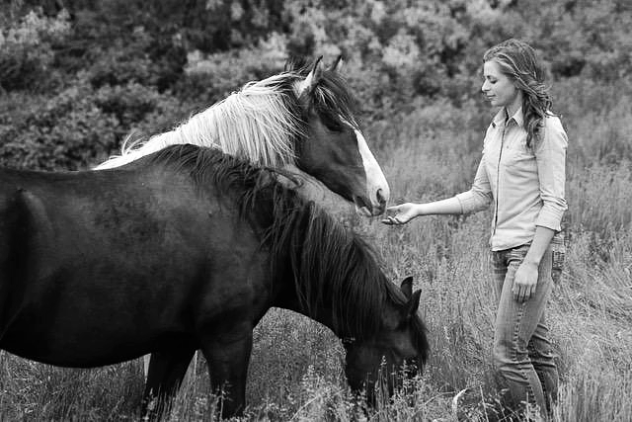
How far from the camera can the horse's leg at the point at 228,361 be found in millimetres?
3521

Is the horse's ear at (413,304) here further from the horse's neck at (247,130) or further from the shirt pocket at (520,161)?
the horse's neck at (247,130)

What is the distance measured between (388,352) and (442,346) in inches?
31.7

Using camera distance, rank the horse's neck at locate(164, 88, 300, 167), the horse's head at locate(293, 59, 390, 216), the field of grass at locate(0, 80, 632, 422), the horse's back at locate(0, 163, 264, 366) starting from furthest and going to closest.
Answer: the horse's head at locate(293, 59, 390, 216), the horse's neck at locate(164, 88, 300, 167), the field of grass at locate(0, 80, 632, 422), the horse's back at locate(0, 163, 264, 366)

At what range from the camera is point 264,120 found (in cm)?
432

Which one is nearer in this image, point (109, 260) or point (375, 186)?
point (109, 260)

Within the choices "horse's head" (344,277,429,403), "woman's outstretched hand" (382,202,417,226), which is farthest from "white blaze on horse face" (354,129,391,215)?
"horse's head" (344,277,429,403)

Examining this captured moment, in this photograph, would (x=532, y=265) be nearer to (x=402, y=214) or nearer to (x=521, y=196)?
(x=521, y=196)

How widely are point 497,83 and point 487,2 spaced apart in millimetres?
11668

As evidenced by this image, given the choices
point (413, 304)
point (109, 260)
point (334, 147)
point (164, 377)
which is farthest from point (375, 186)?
point (109, 260)

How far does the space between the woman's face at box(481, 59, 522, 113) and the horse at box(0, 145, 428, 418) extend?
0.91m

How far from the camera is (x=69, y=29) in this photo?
12.3 meters

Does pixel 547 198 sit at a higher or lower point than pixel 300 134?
lower

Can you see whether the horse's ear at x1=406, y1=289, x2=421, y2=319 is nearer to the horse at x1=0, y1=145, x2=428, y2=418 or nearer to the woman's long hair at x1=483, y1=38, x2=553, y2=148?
the horse at x1=0, y1=145, x2=428, y2=418

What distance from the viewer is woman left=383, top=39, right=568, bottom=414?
3363mm
